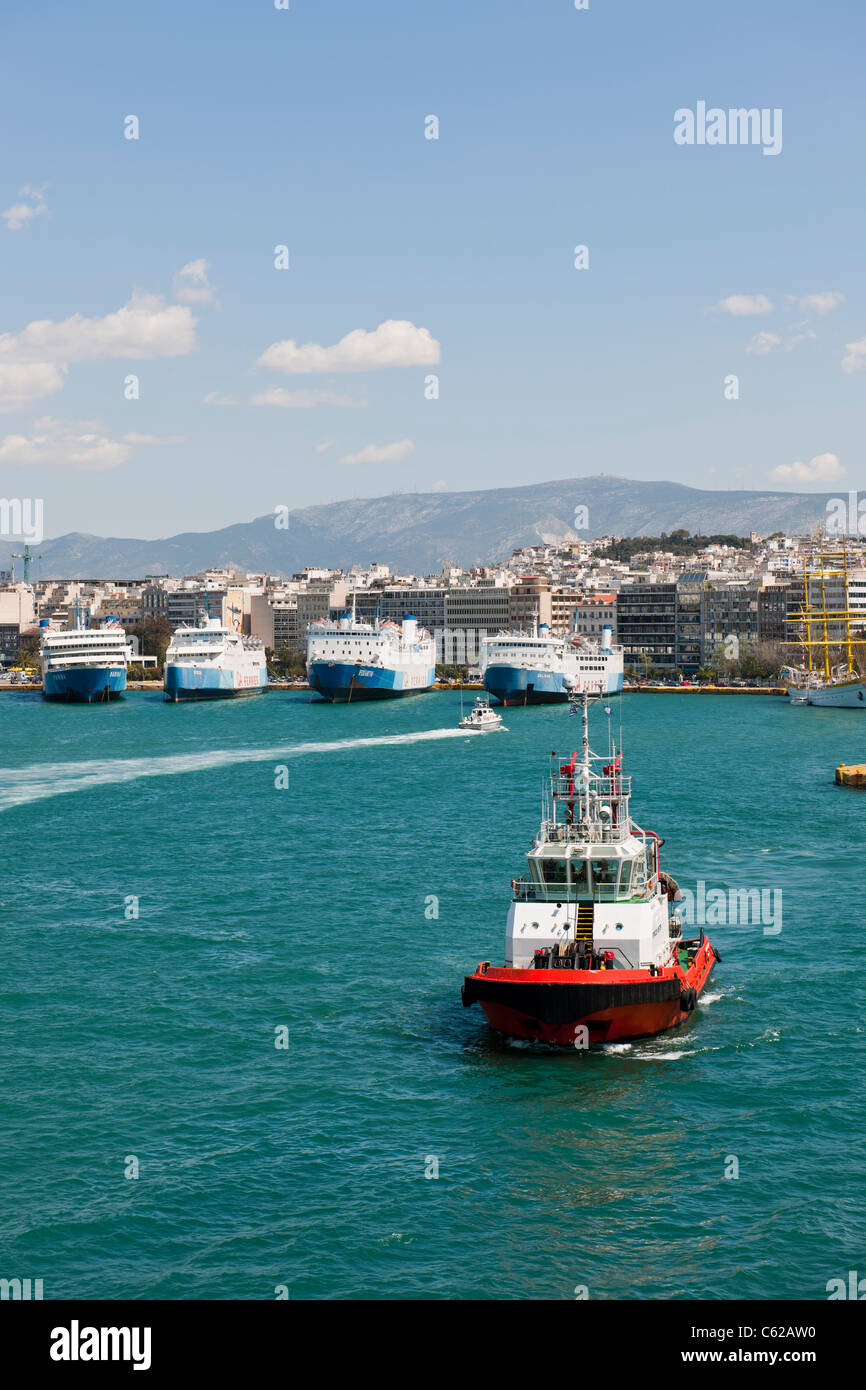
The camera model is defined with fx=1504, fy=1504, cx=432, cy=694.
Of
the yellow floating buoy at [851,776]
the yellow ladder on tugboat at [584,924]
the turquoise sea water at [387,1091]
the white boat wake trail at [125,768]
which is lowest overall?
the turquoise sea water at [387,1091]

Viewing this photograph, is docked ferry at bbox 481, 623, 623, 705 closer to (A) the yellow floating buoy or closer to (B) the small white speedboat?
(B) the small white speedboat

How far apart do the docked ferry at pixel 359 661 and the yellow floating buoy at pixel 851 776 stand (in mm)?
75859

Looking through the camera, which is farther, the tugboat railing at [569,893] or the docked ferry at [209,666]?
the docked ferry at [209,666]

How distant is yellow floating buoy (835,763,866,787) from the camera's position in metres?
67.6

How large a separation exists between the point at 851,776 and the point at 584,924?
43.4 m

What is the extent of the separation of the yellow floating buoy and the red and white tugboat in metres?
40.3

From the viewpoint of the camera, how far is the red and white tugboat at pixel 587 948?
26328mm

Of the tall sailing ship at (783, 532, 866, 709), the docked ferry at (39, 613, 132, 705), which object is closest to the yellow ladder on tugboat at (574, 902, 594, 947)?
the tall sailing ship at (783, 532, 866, 709)

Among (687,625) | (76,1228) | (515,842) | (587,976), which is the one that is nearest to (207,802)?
(515,842)

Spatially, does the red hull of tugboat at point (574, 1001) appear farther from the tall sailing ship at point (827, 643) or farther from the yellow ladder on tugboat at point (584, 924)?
the tall sailing ship at point (827, 643)

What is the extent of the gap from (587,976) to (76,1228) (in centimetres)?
986

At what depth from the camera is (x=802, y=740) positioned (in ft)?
311

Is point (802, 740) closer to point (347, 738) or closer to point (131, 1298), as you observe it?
point (347, 738)

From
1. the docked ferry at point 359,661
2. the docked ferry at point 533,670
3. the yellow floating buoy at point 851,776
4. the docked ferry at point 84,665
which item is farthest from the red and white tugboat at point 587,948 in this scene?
the docked ferry at point 84,665
